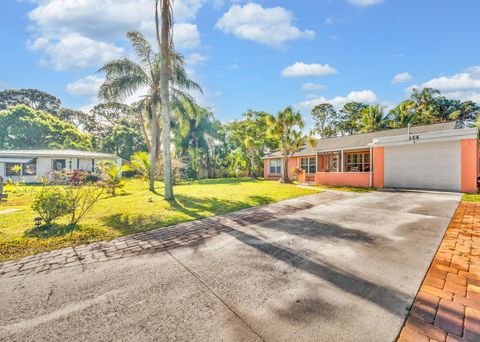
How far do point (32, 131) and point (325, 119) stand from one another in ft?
169

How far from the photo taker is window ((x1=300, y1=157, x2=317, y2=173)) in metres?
21.1

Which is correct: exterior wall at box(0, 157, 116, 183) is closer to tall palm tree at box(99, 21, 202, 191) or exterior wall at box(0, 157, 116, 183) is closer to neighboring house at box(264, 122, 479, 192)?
tall palm tree at box(99, 21, 202, 191)

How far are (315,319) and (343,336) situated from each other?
0.95 feet

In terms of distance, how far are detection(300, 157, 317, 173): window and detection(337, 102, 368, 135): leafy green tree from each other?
920 inches

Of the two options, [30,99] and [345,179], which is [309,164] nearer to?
[345,179]

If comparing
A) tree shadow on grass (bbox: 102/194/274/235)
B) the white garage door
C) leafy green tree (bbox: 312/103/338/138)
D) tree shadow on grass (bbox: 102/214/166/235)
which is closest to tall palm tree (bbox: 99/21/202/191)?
tree shadow on grass (bbox: 102/194/274/235)

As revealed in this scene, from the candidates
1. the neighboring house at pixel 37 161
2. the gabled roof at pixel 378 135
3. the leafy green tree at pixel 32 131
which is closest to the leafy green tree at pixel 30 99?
the leafy green tree at pixel 32 131

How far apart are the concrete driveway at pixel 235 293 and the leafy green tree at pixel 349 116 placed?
132ft

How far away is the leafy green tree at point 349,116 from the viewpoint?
3982cm

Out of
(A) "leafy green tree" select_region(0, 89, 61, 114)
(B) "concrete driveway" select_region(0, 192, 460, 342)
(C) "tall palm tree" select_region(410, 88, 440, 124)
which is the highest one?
(A) "leafy green tree" select_region(0, 89, 61, 114)

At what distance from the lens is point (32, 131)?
32344mm

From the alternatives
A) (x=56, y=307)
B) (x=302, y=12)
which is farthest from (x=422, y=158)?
(x=56, y=307)

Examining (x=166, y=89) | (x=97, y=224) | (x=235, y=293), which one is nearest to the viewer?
(x=235, y=293)

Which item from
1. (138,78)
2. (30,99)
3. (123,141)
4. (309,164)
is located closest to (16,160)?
(123,141)
